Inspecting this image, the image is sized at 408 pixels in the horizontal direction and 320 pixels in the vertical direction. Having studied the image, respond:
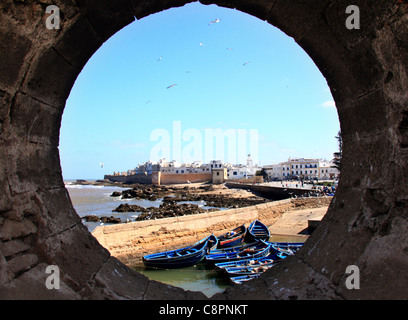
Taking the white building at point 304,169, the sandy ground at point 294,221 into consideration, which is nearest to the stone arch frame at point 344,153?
the sandy ground at point 294,221

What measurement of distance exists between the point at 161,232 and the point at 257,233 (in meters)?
6.28

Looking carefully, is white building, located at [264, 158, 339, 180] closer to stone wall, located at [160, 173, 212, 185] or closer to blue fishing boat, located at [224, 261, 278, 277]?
stone wall, located at [160, 173, 212, 185]

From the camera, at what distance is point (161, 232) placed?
13.7 meters

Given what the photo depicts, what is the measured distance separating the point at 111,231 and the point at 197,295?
1009cm

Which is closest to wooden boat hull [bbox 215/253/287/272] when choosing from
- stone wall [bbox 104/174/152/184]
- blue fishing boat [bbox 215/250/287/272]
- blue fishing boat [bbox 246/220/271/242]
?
blue fishing boat [bbox 215/250/287/272]

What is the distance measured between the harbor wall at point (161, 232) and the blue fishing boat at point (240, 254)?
8.28 ft

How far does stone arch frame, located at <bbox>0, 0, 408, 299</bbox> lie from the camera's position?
6.81ft

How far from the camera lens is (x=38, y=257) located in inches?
88.0

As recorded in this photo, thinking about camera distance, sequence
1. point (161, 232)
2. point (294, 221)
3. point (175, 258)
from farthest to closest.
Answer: point (294, 221)
point (161, 232)
point (175, 258)

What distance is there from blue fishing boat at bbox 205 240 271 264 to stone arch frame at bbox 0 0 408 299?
948cm

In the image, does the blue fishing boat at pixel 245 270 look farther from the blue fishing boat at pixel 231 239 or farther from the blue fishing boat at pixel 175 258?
the blue fishing boat at pixel 231 239

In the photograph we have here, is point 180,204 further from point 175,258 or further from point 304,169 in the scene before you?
point 304,169

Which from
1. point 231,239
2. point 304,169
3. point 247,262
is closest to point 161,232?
point 231,239
